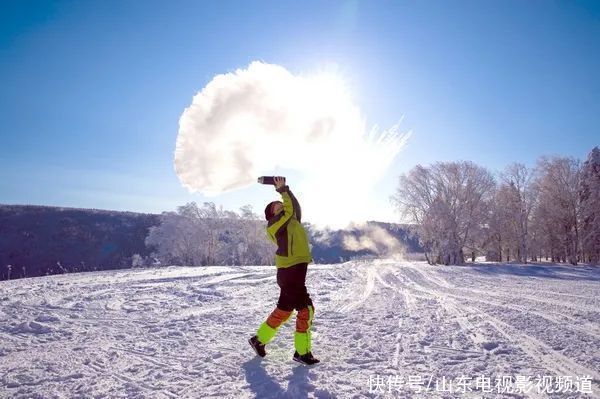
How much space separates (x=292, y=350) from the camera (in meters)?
5.35

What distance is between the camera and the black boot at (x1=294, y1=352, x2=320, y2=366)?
4660mm

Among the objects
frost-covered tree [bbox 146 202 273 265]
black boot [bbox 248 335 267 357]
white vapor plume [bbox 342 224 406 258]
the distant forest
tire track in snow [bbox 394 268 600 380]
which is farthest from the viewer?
the distant forest

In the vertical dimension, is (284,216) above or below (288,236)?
above

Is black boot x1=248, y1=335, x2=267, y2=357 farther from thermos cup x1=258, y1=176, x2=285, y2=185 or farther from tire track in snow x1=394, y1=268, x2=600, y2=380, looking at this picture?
tire track in snow x1=394, y1=268, x2=600, y2=380

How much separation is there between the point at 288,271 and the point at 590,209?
46.3 m

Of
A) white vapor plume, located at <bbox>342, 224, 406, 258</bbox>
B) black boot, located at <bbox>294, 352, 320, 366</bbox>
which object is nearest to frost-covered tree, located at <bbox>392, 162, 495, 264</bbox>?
white vapor plume, located at <bbox>342, 224, 406, 258</bbox>

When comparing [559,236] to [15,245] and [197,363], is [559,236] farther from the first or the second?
[15,245]

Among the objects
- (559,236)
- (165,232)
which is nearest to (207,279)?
(559,236)

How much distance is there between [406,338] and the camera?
5.91m

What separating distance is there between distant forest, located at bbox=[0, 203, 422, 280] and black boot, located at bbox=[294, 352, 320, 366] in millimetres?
68589

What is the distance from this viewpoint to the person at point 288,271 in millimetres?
4973

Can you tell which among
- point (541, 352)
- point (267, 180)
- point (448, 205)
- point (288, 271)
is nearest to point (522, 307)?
point (541, 352)

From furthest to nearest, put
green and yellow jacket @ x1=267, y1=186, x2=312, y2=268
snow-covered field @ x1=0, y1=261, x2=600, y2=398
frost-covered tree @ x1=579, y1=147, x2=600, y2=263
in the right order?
frost-covered tree @ x1=579, y1=147, x2=600, y2=263, green and yellow jacket @ x1=267, y1=186, x2=312, y2=268, snow-covered field @ x1=0, y1=261, x2=600, y2=398

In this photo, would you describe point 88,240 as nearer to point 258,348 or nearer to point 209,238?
point 209,238
